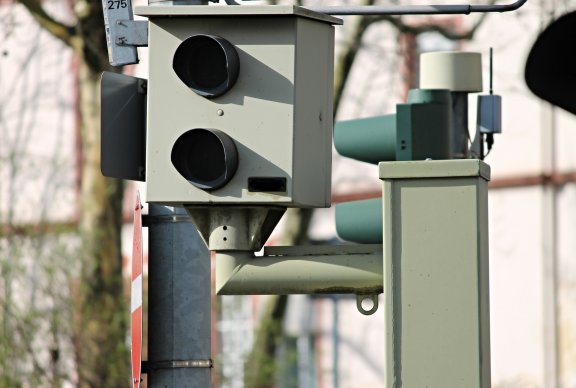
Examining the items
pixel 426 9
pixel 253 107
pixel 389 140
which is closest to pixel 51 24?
pixel 389 140

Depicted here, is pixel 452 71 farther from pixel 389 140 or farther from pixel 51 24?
pixel 51 24

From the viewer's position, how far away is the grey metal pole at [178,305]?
666 centimetres

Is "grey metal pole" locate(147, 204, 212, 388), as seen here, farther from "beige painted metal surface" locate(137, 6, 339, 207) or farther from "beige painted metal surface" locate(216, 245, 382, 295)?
"beige painted metal surface" locate(137, 6, 339, 207)

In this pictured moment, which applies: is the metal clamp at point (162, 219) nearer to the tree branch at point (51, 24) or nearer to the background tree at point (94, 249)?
the background tree at point (94, 249)

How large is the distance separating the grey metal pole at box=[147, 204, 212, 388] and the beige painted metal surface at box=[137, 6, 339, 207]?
74cm

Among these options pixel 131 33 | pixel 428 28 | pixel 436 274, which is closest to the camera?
pixel 436 274

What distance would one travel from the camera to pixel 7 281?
1741 centimetres

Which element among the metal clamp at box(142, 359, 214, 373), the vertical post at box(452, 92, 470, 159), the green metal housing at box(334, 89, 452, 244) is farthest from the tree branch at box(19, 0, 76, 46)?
the metal clamp at box(142, 359, 214, 373)

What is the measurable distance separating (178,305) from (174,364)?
0.73 ft

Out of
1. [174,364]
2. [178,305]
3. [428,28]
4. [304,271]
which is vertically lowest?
[174,364]

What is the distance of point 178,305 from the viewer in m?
→ 6.70

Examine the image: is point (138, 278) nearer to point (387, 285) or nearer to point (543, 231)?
point (387, 285)

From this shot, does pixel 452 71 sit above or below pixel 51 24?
below

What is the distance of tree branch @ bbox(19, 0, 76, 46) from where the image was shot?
17.5m
